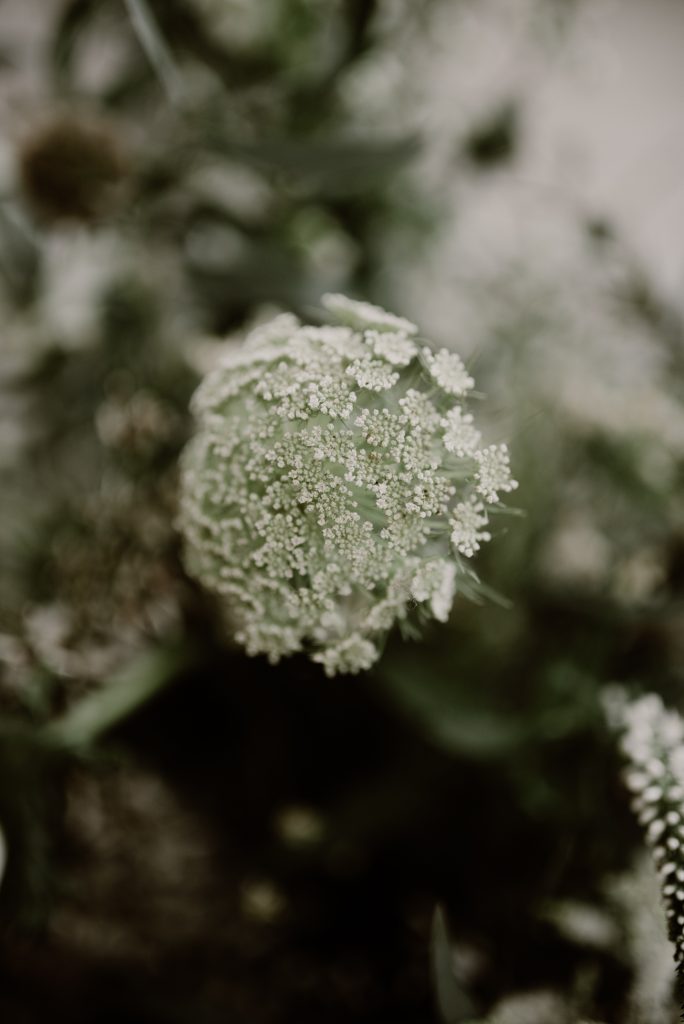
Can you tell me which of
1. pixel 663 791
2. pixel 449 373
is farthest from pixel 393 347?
pixel 663 791

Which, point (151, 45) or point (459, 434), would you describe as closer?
point (459, 434)

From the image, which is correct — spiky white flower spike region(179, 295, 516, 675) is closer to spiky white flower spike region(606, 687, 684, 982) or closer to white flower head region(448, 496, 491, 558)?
white flower head region(448, 496, 491, 558)

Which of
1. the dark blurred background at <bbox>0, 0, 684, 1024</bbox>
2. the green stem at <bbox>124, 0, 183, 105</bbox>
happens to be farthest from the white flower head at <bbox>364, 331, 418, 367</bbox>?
the green stem at <bbox>124, 0, 183, 105</bbox>

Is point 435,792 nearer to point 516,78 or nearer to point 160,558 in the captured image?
point 160,558

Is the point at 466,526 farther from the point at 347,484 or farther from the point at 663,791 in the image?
the point at 663,791

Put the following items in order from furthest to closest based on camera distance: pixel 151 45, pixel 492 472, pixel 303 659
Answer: pixel 303 659
pixel 151 45
pixel 492 472

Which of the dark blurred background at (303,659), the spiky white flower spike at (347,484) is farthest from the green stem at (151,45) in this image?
the spiky white flower spike at (347,484)
